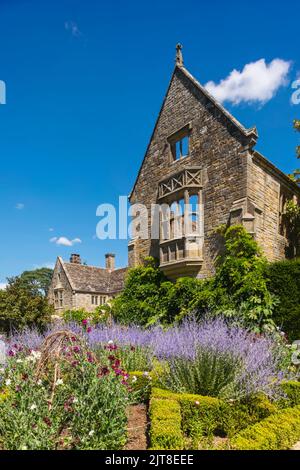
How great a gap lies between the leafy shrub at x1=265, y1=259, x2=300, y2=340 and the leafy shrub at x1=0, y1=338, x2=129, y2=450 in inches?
250

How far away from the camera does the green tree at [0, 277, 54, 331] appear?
18184 millimetres

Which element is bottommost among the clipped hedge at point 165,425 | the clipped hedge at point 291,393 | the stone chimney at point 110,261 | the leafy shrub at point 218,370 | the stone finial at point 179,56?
the clipped hedge at point 291,393

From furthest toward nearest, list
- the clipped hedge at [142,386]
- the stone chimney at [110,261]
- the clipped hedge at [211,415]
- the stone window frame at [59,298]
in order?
the stone chimney at [110,261] < the stone window frame at [59,298] < the clipped hedge at [142,386] < the clipped hedge at [211,415]

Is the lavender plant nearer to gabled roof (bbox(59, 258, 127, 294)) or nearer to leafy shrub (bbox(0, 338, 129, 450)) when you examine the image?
leafy shrub (bbox(0, 338, 129, 450))

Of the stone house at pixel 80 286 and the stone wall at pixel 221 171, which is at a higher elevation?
the stone wall at pixel 221 171

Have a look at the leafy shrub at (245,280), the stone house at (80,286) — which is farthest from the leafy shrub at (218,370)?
the stone house at (80,286)

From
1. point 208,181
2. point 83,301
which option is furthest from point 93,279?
point 208,181

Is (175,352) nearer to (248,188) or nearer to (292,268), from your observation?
(292,268)

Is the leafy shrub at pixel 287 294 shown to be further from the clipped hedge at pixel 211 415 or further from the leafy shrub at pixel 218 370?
the clipped hedge at pixel 211 415

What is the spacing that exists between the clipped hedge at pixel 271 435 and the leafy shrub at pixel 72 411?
1277 millimetres

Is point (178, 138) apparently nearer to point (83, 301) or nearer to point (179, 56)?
point (179, 56)

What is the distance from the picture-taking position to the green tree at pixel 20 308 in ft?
59.7
